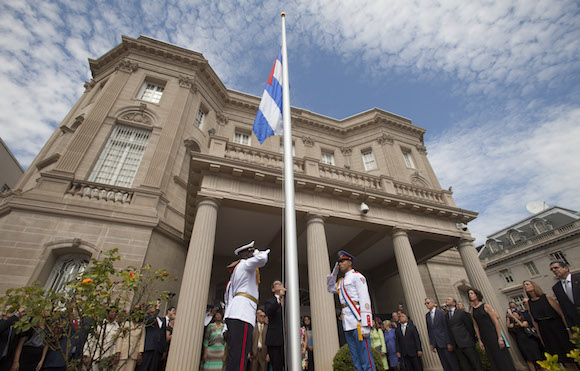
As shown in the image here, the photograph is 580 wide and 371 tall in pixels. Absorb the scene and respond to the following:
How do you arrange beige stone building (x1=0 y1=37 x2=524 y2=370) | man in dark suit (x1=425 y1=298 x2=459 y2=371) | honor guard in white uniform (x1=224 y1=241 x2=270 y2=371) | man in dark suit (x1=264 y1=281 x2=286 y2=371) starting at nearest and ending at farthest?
honor guard in white uniform (x1=224 y1=241 x2=270 y2=371)
man in dark suit (x1=264 y1=281 x2=286 y2=371)
man in dark suit (x1=425 y1=298 x2=459 y2=371)
beige stone building (x1=0 y1=37 x2=524 y2=370)

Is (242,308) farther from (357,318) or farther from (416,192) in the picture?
(416,192)

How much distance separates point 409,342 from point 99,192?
12.4 meters

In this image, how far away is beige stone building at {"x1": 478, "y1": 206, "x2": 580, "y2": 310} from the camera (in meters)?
26.9

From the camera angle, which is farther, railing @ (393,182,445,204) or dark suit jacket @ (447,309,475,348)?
railing @ (393,182,445,204)

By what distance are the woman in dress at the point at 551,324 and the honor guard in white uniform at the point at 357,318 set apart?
3.76 metres

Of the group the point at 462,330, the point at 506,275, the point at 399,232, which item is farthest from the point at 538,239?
the point at 462,330

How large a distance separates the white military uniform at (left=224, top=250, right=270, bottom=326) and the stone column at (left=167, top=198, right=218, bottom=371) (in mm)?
2462

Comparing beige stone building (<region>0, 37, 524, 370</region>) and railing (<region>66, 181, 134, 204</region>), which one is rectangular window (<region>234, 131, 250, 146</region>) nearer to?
beige stone building (<region>0, 37, 524, 370</region>)

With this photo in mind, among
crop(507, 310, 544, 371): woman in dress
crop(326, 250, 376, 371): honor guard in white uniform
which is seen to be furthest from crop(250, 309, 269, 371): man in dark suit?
crop(507, 310, 544, 371): woman in dress

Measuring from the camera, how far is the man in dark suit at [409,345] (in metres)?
7.77

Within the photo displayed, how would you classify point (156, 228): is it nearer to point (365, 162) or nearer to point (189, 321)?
point (189, 321)

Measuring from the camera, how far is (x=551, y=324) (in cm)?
503

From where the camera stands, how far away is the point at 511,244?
33.8 meters

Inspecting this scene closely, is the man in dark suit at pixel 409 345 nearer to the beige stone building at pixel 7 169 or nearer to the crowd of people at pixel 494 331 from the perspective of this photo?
the crowd of people at pixel 494 331
